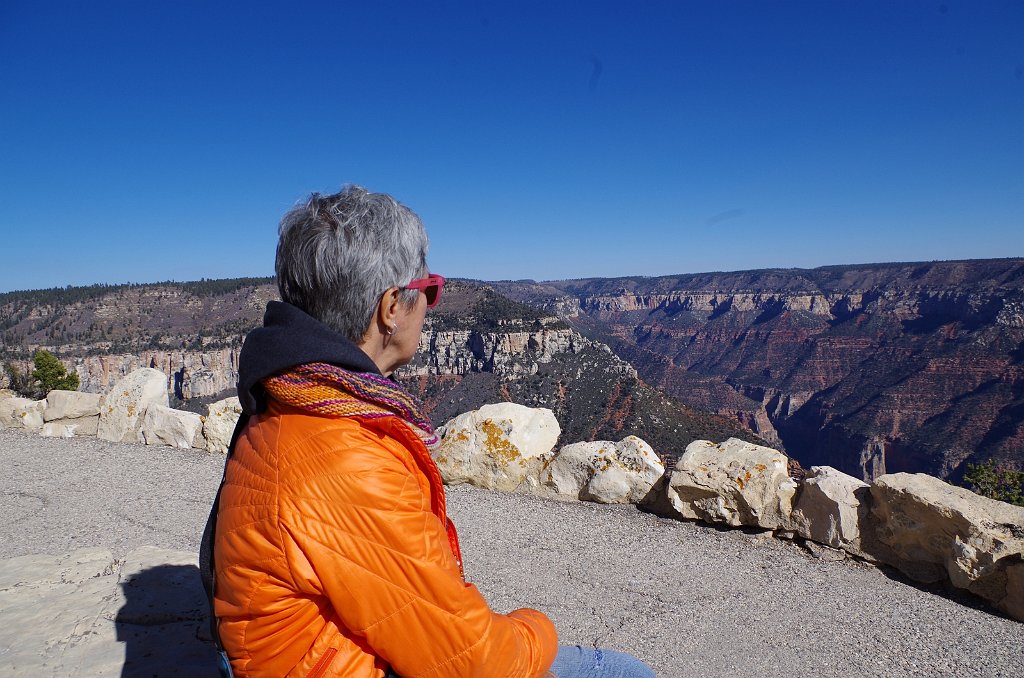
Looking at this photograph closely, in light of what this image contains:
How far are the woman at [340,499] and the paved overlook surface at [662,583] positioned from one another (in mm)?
2212

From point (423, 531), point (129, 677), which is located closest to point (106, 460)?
point (129, 677)

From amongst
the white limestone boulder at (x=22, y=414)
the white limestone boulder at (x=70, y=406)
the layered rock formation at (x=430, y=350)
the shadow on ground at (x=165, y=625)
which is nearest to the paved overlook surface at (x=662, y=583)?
the shadow on ground at (x=165, y=625)

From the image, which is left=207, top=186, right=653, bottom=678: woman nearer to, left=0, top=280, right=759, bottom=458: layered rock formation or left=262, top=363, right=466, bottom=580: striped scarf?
left=262, top=363, right=466, bottom=580: striped scarf

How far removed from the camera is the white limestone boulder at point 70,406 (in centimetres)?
1140

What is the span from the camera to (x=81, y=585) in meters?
4.42

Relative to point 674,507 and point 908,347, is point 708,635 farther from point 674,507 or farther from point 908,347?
point 908,347

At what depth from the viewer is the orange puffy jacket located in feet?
5.62

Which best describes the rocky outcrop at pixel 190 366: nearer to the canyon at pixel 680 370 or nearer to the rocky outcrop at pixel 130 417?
the canyon at pixel 680 370

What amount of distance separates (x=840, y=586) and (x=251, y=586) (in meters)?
5.48

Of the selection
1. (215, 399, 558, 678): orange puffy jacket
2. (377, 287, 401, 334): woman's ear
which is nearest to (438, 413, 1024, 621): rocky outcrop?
(215, 399, 558, 678): orange puffy jacket

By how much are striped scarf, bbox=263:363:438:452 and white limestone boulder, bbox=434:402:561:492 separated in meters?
6.15

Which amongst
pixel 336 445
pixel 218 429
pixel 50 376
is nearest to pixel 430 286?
pixel 336 445

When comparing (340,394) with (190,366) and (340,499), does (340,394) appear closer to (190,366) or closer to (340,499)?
(340,499)

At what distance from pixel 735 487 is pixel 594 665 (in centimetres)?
442
